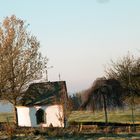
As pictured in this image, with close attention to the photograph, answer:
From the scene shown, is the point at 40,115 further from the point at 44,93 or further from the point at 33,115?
the point at 44,93

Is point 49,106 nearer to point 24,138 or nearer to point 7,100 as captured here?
point 7,100

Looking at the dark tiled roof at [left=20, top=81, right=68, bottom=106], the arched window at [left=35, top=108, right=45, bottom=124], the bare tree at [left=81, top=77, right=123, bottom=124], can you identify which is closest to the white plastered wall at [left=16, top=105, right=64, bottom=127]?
the arched window at [left=35, top=108, right=45, bottom=124]

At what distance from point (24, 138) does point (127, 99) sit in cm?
2686

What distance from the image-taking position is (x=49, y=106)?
170ft

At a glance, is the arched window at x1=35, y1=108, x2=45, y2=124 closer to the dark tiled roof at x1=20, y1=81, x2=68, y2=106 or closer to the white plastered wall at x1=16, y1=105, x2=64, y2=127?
the white plastered wall at x1=16, y1=105, x2=64, y2=127

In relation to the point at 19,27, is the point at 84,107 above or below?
below

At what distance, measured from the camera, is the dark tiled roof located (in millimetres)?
52272

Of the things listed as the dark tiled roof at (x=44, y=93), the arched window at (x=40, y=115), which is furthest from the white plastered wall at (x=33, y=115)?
the dark tiled roof at (x=44, y=93)

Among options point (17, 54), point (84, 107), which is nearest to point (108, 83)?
point (84, 107)

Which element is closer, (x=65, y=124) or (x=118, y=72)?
(x=65, y=124)

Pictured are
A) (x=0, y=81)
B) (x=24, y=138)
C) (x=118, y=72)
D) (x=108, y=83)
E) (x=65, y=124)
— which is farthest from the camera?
(x=118, y=72)

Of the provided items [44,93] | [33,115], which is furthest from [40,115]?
[44,93]

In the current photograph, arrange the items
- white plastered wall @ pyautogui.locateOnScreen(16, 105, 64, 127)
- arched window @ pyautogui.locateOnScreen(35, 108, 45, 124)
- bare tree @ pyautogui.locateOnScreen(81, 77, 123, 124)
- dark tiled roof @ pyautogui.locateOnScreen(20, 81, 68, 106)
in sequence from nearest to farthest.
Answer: bare tree @ pyautogui.locateOnScreen(81, 77, 123, 124) → white plastered wall @ pyautogui.locateOnScreen(16, 105, 64, 127) → dark tiled roof @ pyautogui.locateOnScreen(20, 81, 68, 106) → arched window @ pyautogui.locateOnScreen(35, 108, 45, 124)

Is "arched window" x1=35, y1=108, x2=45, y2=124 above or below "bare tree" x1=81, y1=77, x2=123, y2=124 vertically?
below
